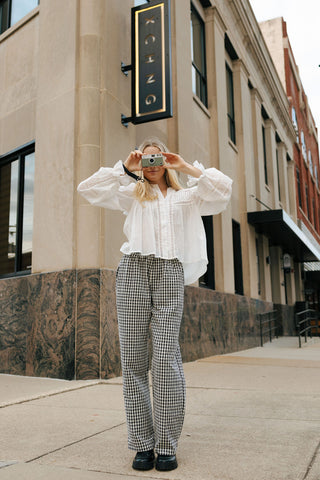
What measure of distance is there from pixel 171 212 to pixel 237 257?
10.4 meters

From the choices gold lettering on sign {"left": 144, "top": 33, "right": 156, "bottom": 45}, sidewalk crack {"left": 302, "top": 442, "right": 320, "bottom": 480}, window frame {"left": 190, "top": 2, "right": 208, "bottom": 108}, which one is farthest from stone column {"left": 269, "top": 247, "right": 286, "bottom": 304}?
sidewalk crack {"left": 302, "top": 442, "right": 320, "bottom": 480}

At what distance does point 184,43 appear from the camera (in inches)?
376

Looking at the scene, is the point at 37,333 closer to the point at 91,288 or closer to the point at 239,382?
the point at 91,288

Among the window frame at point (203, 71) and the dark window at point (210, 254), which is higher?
the window frame at point (203, 71)

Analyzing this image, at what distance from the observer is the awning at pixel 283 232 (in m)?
13.3

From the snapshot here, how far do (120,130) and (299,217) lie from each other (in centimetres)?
1820

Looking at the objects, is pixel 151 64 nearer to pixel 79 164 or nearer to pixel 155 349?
pixel 79 164

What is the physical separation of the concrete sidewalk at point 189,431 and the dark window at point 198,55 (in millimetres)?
7430

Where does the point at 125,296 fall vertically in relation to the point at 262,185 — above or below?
below

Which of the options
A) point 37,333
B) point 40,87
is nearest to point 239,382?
point 37,333

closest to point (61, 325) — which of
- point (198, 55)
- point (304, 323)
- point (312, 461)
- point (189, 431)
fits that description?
point (189, 431)

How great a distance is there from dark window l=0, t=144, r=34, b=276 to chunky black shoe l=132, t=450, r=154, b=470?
525cm

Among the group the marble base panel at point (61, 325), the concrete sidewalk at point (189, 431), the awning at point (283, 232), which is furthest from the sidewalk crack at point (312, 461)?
the awning at point (283, 232)

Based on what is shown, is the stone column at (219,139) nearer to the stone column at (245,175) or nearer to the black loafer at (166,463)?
the stone column at (245,175)
